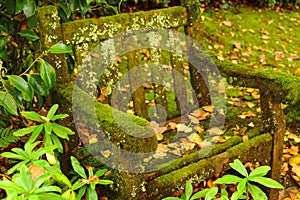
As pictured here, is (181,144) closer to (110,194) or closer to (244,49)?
(110,194)

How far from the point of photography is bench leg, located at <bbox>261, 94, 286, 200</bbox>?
2.07m

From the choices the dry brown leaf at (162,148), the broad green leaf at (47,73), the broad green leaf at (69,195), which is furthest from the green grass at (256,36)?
the broad green leaf at (69,195)

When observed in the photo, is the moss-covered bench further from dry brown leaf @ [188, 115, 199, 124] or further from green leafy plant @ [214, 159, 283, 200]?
green leafy plant @ [214, 159, 283, 200]

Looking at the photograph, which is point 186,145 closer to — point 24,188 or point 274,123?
point 274,123

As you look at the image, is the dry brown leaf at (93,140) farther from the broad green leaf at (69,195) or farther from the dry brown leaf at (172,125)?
the dry brown leaf at (172,125)

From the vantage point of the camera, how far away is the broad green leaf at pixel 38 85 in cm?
173

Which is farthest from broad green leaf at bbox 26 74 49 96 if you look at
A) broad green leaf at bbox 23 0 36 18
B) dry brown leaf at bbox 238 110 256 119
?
dry brown leaf at bbox 238 110 256 119

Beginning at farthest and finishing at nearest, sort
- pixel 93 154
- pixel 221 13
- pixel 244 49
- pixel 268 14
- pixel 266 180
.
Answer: pixel 268 14
pixel 221 13
pixel 244 49
pixel 93 154
pixel 266 180

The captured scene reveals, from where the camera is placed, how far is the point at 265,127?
214cm

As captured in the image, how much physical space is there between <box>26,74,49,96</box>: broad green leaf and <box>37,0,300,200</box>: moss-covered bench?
9cm

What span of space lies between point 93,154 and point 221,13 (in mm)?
3829

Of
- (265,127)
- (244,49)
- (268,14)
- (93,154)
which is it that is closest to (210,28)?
(244,49)

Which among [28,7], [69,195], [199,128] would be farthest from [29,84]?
[199,128]

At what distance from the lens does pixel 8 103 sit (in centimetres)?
166
